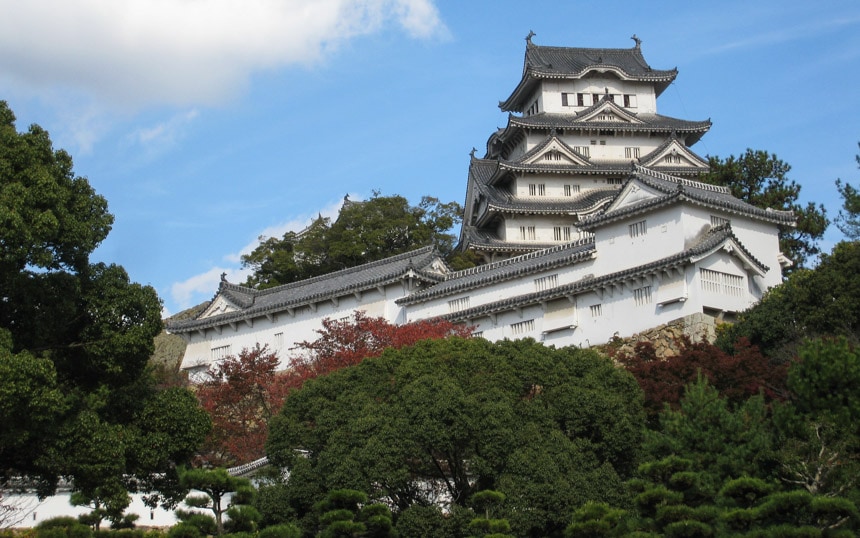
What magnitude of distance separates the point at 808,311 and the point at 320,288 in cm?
2076

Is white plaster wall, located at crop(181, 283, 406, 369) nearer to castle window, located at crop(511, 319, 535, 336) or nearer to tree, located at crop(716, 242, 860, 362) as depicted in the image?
castle window, located at crop(511, 319, 535, 336)

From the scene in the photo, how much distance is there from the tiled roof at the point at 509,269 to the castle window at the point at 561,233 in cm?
1140

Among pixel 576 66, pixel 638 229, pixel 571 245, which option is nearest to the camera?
pixel 638 229

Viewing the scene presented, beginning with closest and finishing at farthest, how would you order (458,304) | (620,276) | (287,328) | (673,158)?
(620,276) < (458,304) < (287,328) < (673,158)

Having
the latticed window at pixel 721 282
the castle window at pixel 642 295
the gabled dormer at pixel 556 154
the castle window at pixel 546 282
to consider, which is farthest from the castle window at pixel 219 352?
the latticed window at pixel 721 282

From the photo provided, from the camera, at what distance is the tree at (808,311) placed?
29609 mm

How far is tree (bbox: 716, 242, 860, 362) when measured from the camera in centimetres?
2961

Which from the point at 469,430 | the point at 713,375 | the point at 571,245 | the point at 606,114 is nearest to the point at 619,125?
the point at 606,114

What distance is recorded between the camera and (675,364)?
27516 mm

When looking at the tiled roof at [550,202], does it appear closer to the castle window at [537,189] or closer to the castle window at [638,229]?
the castle window at [537,189]

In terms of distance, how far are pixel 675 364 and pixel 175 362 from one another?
97.6 feet

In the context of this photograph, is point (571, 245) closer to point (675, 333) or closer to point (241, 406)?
point (675, 333)

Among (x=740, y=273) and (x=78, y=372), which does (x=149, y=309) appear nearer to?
(x=78, y=372)

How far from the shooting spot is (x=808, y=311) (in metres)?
30.3
